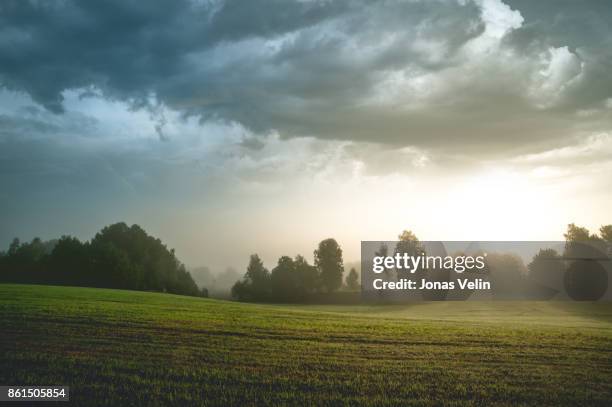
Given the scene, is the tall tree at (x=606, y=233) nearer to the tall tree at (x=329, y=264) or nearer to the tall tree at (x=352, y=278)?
the tall tree at (x=329, y=264)

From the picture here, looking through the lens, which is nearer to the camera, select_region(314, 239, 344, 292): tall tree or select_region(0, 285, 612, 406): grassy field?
select_region(0, 285, 612, 406): grassy field

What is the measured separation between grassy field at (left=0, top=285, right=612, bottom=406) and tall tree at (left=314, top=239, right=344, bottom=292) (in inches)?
1707

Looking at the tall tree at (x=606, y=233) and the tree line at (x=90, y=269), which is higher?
the tall tree at (x=606, y=233)

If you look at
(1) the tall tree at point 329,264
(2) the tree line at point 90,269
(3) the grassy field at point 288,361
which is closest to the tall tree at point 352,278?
(1) the tall tree at point 329,264

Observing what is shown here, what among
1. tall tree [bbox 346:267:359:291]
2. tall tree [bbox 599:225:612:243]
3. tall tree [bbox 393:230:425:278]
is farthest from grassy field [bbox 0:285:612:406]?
tall tree [bbox 346:267:359:291]

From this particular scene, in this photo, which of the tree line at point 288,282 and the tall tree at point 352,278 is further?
the tall tree at point 352,278

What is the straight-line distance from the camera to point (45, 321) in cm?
2005

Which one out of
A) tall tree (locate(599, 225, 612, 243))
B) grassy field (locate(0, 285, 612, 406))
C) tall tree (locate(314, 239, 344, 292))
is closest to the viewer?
grassy field (locate(0, 285, 612, 406))

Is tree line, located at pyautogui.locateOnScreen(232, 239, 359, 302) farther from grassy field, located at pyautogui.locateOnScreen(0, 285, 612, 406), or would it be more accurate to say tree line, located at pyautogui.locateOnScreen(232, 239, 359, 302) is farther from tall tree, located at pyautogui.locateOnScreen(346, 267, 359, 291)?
grassy field, located at pyautogui.locateOnScreen(0, 285, 612, 406)

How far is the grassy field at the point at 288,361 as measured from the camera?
1252cm

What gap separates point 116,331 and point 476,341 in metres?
15.7

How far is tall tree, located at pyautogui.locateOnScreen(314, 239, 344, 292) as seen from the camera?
219 ft

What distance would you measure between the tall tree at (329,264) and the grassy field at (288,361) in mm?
43361

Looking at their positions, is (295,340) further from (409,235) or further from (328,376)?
(409,235)
